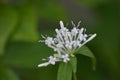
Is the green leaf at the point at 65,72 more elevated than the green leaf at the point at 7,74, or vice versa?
the green leaf at the point at 7,74

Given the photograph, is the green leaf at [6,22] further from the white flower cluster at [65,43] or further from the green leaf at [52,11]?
the white flower cluster at [65,43]

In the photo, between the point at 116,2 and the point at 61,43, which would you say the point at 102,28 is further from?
the point at 61,43

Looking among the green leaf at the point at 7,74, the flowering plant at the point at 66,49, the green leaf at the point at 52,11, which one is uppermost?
the green leaf at the point at 52,11

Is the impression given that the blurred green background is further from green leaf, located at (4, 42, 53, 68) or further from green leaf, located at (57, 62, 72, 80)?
green leaf, located at (57, 62, 72, 80)

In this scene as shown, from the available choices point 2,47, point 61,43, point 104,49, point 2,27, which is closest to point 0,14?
point 2,27

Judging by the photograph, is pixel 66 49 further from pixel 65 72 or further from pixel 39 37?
pixel 39 37

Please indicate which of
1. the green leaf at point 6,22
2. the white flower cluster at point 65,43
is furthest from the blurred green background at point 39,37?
the white flower cluster at point 65,43

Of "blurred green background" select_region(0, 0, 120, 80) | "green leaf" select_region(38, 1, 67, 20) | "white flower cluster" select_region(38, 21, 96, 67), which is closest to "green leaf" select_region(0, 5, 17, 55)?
"blurred green background" select_region(0, 0, 120, 80)
